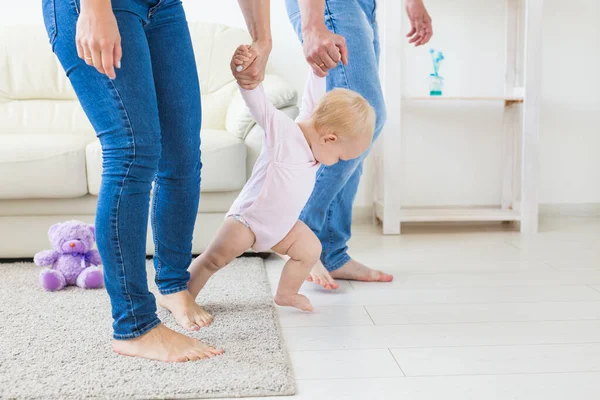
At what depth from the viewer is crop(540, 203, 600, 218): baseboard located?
3.19 metres

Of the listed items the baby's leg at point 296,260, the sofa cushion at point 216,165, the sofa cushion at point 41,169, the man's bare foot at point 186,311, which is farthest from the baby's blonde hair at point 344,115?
the sofa cushion at point 41,169

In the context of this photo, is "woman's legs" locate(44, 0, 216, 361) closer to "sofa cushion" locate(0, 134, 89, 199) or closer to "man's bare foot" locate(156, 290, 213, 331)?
"man's bare foot" locate(156, 290, 213, 331)

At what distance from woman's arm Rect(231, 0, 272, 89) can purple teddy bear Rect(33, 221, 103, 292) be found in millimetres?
800

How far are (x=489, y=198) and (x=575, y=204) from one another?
43cm

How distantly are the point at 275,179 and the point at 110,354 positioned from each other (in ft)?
1.70

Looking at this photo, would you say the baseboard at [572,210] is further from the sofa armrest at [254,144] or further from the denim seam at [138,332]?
the denim seam at [138,332]

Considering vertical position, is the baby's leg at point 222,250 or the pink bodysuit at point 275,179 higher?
the pink bodysuit at point 275,179

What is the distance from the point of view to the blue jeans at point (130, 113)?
1.13m

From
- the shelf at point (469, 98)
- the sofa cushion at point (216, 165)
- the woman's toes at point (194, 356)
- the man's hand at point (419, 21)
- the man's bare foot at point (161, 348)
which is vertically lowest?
the woman's toes at point (194, 356)

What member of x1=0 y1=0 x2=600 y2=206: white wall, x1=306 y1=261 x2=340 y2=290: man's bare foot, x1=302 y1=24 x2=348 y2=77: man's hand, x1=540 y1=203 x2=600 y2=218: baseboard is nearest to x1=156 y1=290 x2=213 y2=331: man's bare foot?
x1=306 y1=261 x2=340 y2=290: man's bare foot

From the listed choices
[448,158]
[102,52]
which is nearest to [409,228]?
[448,158]

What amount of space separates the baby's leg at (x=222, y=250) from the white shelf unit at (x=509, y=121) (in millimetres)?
1322

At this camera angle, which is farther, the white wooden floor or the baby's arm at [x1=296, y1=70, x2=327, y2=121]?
the baby's arm at [x1=296, y1=70, x2=327, y2=121]

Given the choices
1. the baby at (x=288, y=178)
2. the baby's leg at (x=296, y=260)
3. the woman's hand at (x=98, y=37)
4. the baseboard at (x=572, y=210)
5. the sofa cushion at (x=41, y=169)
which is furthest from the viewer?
the baseboard at (x=572, y=210)
